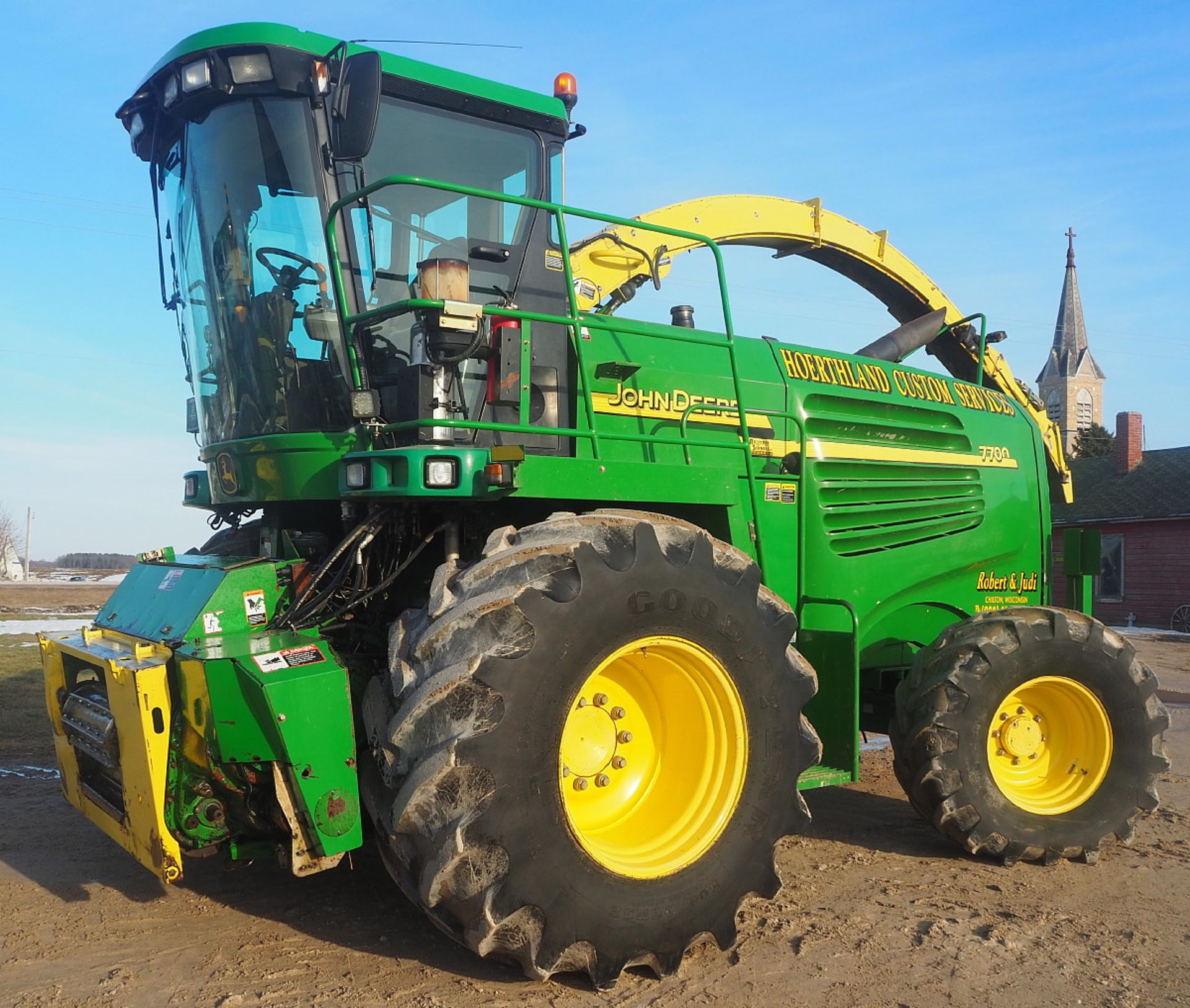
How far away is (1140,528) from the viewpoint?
28469 millimetres

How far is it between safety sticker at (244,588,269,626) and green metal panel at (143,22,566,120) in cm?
226

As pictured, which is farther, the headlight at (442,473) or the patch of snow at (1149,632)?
the patch of snow at (1149,632)

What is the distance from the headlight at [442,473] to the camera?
380cm

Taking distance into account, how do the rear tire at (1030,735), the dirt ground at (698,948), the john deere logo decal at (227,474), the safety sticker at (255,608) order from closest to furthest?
the dirt ground at (698,948), the safety sticker at (255,608), the john deere logo decal at (227,474), the rear tire at (1030,735)

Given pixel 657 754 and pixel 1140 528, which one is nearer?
pixel 657 754

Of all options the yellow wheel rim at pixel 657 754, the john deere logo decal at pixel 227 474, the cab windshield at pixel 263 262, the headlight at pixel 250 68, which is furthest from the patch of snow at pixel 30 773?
the headlight at pixel 250 68

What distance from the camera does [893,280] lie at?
25.8ft

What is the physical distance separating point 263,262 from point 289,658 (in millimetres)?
1807

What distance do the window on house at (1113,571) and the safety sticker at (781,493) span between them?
26459mm

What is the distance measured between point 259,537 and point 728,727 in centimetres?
259

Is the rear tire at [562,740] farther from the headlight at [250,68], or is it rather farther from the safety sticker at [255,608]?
the headlight at [250,68]

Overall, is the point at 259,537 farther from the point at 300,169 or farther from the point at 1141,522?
the point at 1141,522

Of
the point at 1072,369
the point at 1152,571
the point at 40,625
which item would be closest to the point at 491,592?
the point at 40,625

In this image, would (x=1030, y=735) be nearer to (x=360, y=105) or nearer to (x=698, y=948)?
(x=698, y=948)
